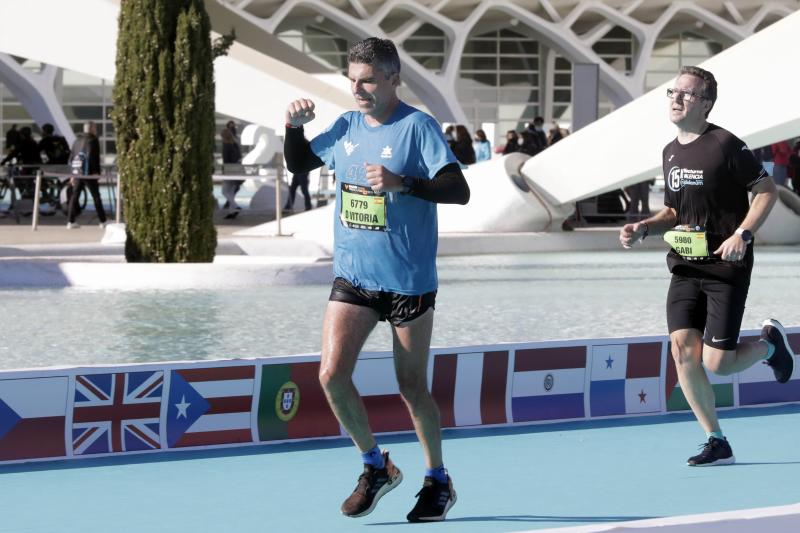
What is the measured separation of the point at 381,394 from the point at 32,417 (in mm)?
1533

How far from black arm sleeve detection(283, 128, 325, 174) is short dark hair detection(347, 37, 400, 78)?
366mm

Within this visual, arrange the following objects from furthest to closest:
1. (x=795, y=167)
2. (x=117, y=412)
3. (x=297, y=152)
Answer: (x=795, y=167) → (x=117, y=412) → (x=297, y=152)

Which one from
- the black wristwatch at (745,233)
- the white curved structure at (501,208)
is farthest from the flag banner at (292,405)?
the white curved structure at (501,208)

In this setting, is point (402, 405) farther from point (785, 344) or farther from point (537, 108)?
point (537, 108)

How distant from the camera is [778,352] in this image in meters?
6.80

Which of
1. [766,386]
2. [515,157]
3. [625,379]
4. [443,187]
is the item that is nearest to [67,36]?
[515,157]

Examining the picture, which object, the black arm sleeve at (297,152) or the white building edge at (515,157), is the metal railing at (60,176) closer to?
the white building edge at (515,157)

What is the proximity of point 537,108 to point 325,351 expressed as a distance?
60.4 metres

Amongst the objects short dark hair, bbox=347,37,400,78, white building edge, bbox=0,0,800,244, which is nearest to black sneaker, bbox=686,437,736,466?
short dark hair, bbox=347,37,400,78

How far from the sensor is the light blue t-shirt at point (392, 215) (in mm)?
5039

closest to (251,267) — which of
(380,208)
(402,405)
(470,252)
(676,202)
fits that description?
(470,252)

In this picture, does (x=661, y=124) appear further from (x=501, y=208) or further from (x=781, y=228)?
(x=781, y=228)

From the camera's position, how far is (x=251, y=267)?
1437cm

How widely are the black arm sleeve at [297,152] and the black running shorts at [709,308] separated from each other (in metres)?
1.64
